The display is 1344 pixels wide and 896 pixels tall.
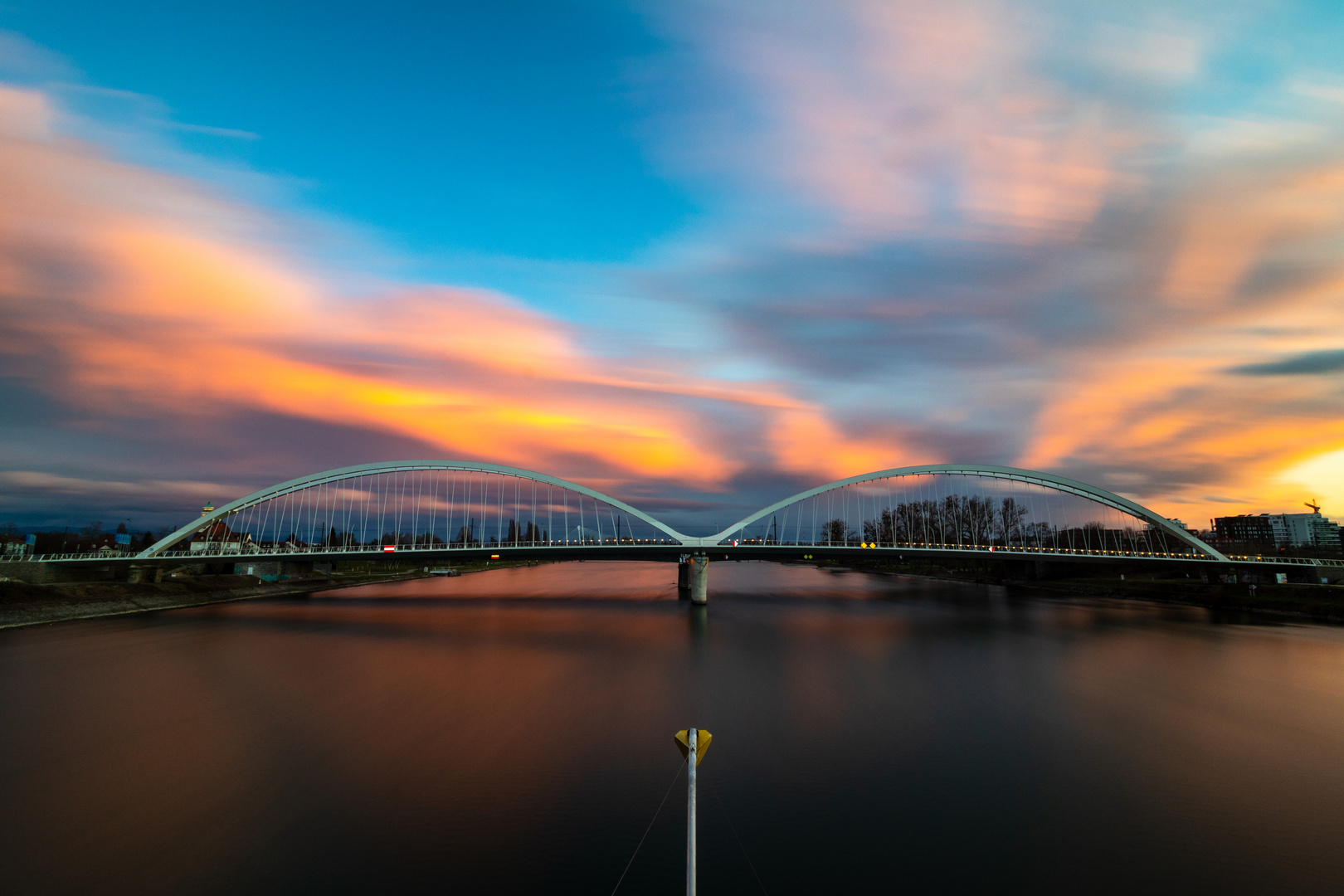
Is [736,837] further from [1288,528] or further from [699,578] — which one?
[1288,528]

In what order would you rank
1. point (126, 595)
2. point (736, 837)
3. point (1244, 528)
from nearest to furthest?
1. point (736, 837)
2. point (126, 595)
3. point (1244, 528)

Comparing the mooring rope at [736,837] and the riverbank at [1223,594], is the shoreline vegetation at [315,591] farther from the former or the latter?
the mooring rope at [736,837]

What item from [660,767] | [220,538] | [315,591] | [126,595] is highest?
[220,538]

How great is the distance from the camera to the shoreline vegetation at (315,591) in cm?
3328

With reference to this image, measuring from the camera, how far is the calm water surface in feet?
28.9

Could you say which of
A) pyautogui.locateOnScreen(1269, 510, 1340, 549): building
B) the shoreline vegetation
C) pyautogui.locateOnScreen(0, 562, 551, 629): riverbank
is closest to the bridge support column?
the shoreline vegetation

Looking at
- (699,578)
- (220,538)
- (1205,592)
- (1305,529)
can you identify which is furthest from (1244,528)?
(220,538)

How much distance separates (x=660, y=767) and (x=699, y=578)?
1401 inches

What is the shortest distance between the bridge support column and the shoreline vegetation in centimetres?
3543

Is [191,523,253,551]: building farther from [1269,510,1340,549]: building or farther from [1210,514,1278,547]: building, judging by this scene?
[1269,510,1340,549]: building

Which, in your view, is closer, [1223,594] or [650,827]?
[650,827]

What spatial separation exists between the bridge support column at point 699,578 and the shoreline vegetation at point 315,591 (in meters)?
35.4

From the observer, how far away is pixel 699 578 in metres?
48.2

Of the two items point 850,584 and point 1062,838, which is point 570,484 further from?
point 1062,838
